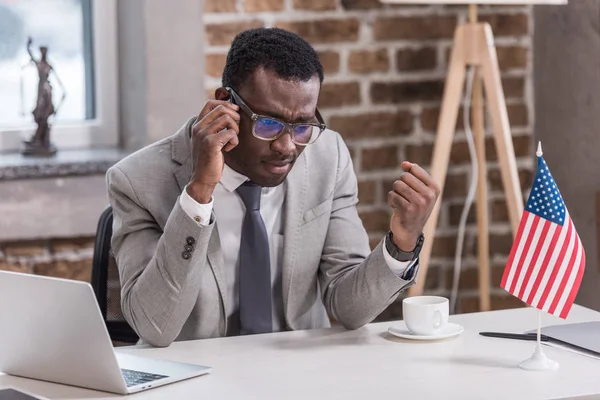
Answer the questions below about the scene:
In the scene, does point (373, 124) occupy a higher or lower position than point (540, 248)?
higher

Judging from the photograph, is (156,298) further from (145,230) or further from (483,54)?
(483,54)

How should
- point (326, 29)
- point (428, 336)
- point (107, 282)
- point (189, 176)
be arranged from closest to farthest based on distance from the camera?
point (428, 336), point (189, 176), point (107, 282), point (326, 29)

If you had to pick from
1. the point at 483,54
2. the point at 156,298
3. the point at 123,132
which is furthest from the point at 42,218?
the point at 483,54

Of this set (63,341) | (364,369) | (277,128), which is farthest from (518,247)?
(63,341)

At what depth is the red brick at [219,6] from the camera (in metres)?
3.12

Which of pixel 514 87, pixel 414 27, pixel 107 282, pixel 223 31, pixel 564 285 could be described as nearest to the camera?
pixel 564 285

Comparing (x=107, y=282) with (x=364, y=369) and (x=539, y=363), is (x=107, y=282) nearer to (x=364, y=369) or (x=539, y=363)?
(x=364, y=369)

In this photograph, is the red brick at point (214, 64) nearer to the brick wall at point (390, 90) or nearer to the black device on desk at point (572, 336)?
the brick wall at point (390, 90)

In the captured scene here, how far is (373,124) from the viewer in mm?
3348

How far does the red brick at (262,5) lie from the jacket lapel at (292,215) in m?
0.98

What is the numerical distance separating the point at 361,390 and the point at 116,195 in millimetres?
742

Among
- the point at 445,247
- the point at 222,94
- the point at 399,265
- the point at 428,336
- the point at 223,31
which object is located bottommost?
the point at 445,247

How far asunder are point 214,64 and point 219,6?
0.54 feet

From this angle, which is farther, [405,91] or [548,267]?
[405,91]
